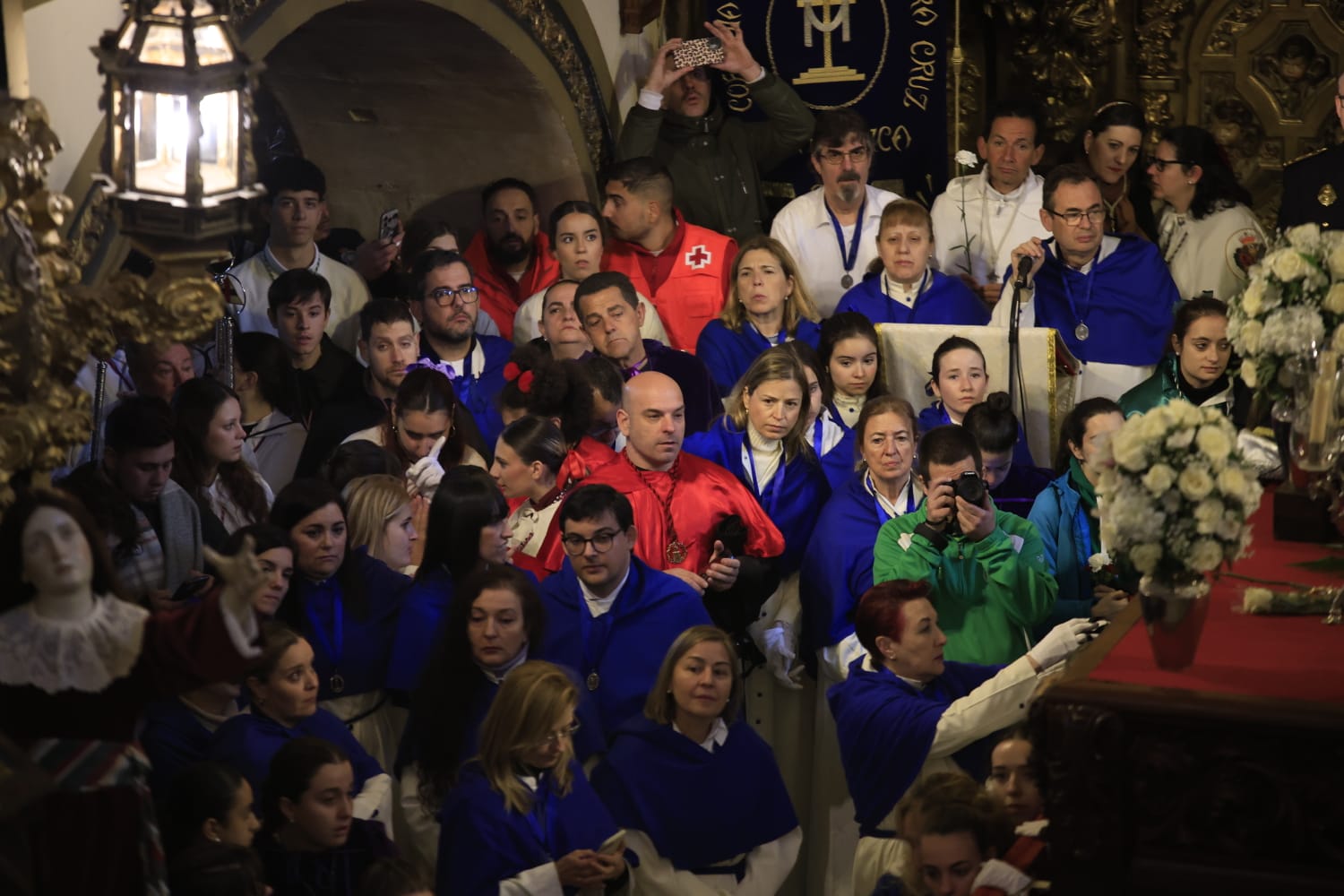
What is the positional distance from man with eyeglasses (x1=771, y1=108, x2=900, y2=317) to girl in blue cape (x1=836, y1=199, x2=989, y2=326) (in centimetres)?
38

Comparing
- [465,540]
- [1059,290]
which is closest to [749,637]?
[465,540]

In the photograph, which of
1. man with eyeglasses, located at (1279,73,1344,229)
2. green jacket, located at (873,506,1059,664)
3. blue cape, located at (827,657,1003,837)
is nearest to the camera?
blue cape, located at (827,657,1003,837)

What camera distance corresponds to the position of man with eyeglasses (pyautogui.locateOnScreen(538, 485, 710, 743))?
6512mm

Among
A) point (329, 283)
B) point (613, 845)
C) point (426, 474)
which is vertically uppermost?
point (329, 283)

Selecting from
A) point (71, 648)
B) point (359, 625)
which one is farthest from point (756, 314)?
point (71, 648)

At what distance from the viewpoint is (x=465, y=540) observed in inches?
255

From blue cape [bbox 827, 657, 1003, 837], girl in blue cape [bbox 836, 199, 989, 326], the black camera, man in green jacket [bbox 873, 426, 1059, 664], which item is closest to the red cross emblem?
girl in blue cape [bbox 836, 199, 989, 326]

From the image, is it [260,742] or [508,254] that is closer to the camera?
[260,742]

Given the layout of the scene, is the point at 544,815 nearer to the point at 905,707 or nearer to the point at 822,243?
the point at 905,707

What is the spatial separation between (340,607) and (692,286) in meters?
2.83

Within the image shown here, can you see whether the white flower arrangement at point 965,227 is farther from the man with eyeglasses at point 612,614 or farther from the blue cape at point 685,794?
the blue cape at point 685,794

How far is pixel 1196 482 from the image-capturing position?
443 cm

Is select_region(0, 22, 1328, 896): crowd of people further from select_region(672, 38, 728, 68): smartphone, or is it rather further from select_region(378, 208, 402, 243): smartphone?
select_region(672, 38, 728, 68): smartphone

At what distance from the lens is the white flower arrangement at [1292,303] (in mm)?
5066
